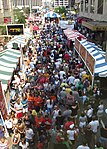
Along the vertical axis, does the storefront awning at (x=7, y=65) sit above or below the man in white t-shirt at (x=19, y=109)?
above

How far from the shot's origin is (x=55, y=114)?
419 inches

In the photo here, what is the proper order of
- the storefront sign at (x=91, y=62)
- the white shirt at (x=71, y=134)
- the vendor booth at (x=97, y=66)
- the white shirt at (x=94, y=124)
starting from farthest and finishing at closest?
the storefront sign at (x=91, y=62), the vendor booth at (x=97, y=66), the white shirt at (x=94, y=124), the white shirt at (x=71, y=134)

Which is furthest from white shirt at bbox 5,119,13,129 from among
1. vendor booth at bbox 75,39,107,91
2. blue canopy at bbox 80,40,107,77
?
blue canopy at bbox 80,40,107,77

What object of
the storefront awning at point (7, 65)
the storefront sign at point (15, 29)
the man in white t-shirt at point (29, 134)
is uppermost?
the storefront sign at point (15, 29)

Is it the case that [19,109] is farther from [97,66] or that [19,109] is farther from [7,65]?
[97,66]

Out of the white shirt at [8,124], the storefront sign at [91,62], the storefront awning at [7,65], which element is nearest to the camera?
the white shirt at [8,124]

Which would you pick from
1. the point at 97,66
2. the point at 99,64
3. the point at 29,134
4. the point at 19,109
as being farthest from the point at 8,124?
the point at 99,64

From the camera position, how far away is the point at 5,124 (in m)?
10.4

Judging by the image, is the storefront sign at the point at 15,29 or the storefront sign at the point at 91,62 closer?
the storefront sign at the point at 91,62

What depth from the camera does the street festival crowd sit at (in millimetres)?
9578

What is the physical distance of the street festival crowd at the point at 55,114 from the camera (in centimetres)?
958

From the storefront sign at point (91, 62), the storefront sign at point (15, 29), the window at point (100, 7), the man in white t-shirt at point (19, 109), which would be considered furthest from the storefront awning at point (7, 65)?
the window at point (100, 7)

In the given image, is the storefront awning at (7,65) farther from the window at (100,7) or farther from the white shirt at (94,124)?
the window at (100,7)

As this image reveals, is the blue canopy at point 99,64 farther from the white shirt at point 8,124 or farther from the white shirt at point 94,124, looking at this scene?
the white shirt at point 8,124
